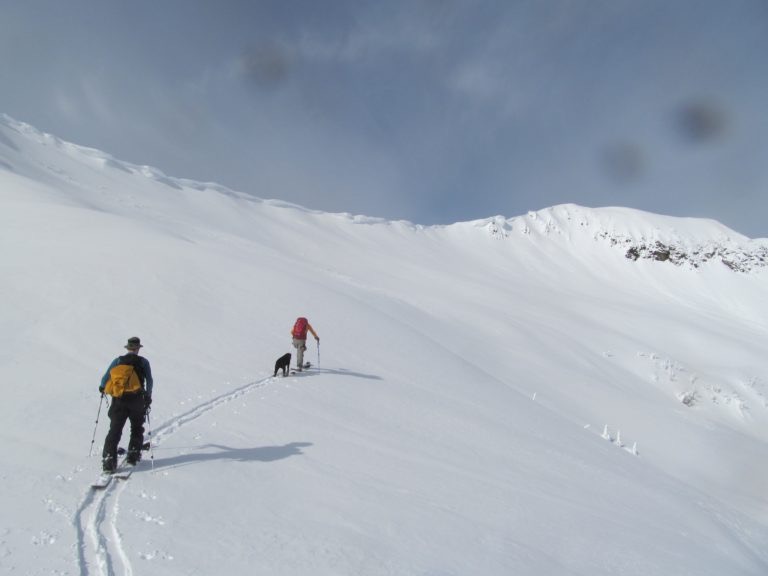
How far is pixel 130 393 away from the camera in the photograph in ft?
18.0

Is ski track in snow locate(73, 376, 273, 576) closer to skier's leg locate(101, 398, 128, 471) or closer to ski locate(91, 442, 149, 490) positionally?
ski locate(91, 442, 149, 490)

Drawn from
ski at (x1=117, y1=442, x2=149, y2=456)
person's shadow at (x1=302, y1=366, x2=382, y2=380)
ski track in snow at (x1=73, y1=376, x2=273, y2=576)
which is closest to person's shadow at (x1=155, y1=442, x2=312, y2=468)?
ski at (x1=117, y1=442, x2=149, y2=456)

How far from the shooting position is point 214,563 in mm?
3580

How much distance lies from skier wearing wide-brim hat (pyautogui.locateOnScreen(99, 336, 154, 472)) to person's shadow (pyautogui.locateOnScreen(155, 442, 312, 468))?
43 centimetres

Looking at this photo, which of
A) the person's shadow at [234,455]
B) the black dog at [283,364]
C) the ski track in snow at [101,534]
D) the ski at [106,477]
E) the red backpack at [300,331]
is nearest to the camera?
the ski track in snow at [101,534]

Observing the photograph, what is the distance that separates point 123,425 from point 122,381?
1.91ft

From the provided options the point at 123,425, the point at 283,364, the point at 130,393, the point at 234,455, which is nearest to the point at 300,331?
the point at 283,364

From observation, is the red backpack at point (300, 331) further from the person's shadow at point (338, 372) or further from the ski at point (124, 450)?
the ski at point (124, 450)

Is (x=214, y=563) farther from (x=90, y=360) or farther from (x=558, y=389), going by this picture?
(x=558, y=389)

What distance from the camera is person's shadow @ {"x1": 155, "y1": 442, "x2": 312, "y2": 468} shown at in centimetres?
542

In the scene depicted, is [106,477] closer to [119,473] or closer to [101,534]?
[119,473]

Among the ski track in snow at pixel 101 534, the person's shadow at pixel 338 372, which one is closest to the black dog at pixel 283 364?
the person's shadow at pixel 338 372

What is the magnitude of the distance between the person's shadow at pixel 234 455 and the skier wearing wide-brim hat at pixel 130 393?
43 cm

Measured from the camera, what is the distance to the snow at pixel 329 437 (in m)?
4.12
